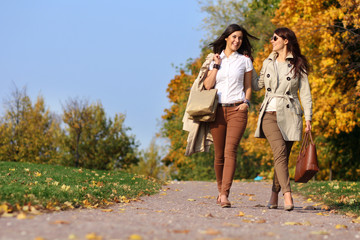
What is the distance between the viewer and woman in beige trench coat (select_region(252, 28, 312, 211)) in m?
7.08

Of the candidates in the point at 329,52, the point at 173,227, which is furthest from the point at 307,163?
the point at 329,52

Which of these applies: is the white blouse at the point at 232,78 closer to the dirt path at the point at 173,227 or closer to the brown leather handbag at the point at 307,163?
the brown leather handbag at the point at 307,163

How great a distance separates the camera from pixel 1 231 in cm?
427

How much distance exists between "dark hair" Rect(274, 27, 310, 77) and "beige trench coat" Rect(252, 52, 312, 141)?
0.07 metres

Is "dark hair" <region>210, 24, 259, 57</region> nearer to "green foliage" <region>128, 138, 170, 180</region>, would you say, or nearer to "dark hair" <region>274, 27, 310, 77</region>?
"dark hair" <region>274, 27, 310, 77</region>

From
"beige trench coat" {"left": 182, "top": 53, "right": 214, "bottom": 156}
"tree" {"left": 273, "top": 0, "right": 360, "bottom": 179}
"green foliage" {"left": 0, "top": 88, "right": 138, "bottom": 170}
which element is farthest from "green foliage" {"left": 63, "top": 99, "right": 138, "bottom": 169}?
"beige trench coat" {"left": 182, "top": 53, "right": 214, "bottom": 156}

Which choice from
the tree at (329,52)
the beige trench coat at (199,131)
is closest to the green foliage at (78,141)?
the tree at (329,52)

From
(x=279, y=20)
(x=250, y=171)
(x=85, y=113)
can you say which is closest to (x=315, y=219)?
(x=279, y=20)

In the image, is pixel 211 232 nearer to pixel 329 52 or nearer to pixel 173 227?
pixel 173 227

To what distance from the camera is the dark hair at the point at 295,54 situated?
23.7 ft

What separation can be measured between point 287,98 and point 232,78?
0.89 meters

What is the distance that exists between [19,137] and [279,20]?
24.0m

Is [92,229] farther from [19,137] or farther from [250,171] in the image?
[19,137]

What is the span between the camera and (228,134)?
7242 millimetres
